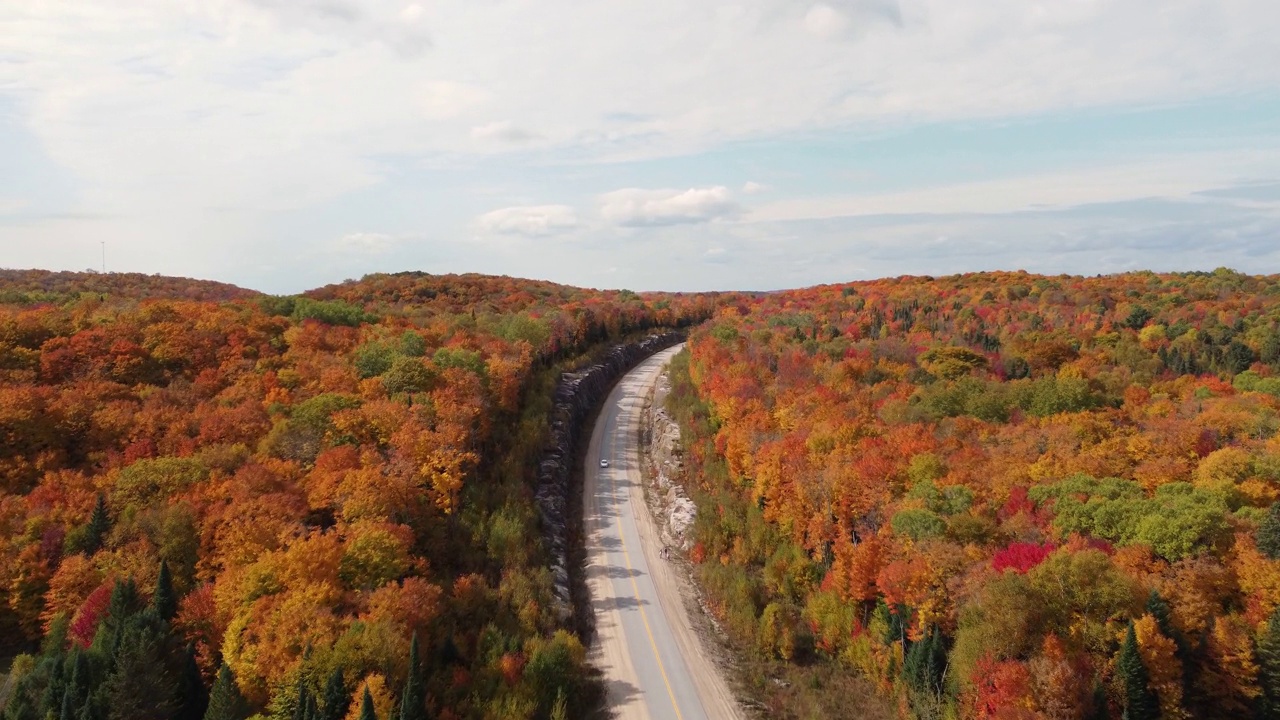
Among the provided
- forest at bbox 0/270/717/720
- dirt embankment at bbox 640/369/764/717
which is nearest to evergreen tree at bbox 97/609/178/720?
forest at bbox 0/270/717/720

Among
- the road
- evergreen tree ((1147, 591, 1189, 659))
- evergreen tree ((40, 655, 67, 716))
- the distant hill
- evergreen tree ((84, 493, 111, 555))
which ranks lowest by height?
the road

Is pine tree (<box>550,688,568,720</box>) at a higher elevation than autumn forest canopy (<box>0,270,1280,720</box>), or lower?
lower

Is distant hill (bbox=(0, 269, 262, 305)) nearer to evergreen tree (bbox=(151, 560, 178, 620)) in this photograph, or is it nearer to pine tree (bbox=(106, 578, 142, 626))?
evergreen tree (bbox=(151, 560, 178, 620))

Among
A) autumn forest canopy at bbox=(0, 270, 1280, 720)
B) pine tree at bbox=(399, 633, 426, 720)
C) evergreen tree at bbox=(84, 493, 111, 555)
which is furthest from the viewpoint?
evergreen tree at bbox=(84, 493, 111, 555)

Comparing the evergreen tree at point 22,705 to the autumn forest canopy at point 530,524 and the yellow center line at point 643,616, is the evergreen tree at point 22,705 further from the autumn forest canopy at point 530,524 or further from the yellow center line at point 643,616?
A: the yellow center line at point 643,616

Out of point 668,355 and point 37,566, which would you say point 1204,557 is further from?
point 668,355

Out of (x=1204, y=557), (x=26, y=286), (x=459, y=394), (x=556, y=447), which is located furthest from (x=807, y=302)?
(x=26, y=286)

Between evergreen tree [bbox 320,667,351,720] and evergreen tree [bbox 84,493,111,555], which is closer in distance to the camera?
evergreen tree [bbox 320,667,351,720]
